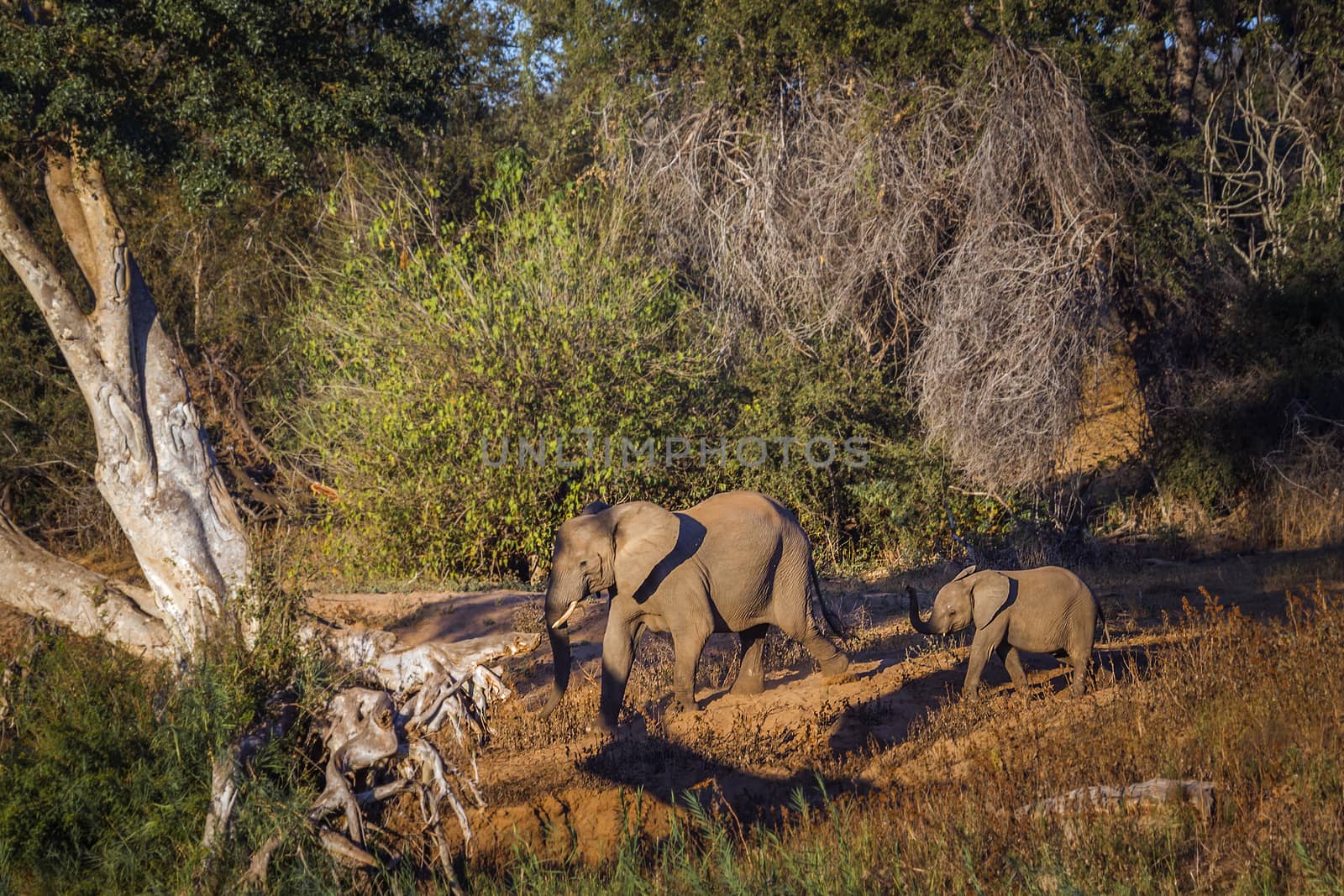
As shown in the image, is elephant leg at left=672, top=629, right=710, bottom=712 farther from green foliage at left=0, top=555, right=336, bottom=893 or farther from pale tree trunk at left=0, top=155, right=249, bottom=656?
pale tree trunk at left=0, top=155, right=249, bottom=656

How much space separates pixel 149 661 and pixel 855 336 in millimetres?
9403

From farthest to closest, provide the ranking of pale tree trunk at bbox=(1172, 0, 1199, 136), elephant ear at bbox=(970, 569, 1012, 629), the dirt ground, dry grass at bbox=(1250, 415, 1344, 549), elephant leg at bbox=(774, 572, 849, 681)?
pale tree trunk at bbox=(1172, 0, 1199, 136) → dry grass at bbox=(1250, 415, 1344, 549) → elephant leg at bbox=(774, 572, 849, 681) → elephant ear at bbox=(970, 569, 1012, 629) → the dirt ground

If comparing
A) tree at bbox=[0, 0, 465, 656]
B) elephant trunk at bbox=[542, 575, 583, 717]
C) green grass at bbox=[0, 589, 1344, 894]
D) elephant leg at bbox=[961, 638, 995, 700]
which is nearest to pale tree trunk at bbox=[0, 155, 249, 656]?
tree at bbox=[0, 0, 465, 656]

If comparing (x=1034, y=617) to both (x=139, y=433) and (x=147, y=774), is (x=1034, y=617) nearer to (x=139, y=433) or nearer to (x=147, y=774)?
Result: (x=147, y=774)

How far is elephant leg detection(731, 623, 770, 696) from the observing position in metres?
8.47

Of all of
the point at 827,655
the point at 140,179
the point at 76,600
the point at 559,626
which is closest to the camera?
the point at 559,626

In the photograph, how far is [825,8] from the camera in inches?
568

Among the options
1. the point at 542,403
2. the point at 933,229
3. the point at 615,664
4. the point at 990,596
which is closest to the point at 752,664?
the point at 615,664

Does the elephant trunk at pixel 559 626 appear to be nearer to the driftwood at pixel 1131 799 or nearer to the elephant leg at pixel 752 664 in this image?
the elephant leg at pixel 752 664

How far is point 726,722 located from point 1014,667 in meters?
1.93

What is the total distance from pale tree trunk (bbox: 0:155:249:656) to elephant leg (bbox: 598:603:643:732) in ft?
9.71

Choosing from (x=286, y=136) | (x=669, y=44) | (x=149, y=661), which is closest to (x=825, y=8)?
(x=669, y=44)

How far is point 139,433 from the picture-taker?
9.16 m

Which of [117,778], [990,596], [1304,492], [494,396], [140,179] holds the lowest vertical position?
[117,778]
